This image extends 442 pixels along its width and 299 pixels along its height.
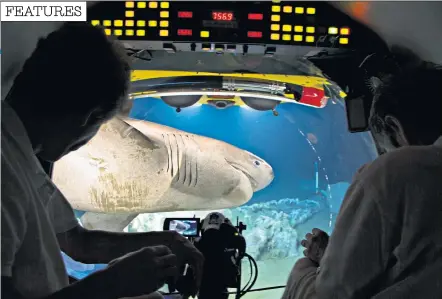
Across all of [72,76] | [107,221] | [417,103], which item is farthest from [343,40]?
[107,221]

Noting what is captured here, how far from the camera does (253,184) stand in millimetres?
1620

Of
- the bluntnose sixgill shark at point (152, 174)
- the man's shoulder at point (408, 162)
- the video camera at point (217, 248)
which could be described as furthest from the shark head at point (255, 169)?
the man's shoulder at point (408, 162)

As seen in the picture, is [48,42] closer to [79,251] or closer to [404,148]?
[79,251]

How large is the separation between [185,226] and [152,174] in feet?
0.71

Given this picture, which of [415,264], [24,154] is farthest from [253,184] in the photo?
[24,154]

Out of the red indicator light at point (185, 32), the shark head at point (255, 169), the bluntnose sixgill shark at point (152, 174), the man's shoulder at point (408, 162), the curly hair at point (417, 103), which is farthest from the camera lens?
the shark head at point (255, 169)

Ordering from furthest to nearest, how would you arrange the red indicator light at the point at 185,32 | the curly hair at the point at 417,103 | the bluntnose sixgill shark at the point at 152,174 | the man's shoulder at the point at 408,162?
the bluntnose sixgill shark at the point at 152,174 → the red indicator light at the point at 185,32 → the curly hair at the point at 417,103 → the man's shoulder at the point at 408,162

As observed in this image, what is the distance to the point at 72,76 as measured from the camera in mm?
1180

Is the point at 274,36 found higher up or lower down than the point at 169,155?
higher up

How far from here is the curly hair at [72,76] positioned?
45.7 inches

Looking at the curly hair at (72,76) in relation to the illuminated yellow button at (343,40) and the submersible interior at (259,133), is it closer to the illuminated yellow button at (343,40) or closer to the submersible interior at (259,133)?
the submersible interior at (259,133)

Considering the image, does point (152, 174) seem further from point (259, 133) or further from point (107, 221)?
point (259, 133)

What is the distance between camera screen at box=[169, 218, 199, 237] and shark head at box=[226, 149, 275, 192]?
0.24 meters

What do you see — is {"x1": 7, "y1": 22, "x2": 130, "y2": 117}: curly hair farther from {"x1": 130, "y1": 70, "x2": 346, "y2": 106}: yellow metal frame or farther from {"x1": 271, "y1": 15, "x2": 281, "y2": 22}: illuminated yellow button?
{"x1": 271, "y1": 15, "x2": 281, "y2": 22}: illuminated yellow button
